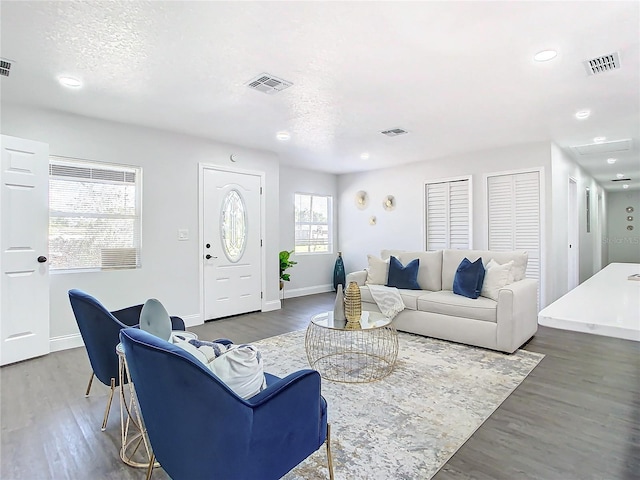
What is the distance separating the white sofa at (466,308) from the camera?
3.48 meters

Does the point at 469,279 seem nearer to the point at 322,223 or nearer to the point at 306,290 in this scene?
the point at 306,290

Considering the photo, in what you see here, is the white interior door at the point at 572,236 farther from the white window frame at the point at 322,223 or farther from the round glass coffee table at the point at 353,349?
the white window frame at the point at 322,223

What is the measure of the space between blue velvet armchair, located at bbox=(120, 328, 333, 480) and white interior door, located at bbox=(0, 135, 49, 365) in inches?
114

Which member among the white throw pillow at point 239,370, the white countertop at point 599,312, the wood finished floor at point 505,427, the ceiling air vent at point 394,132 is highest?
the ceiling air vent at point 394,132

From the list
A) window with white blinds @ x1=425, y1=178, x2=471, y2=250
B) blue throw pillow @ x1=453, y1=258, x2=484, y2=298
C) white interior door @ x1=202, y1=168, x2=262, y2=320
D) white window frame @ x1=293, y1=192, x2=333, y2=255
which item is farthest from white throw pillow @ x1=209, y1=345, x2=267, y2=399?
white window frame @ x1=293, y1=192, x2=333, y2=255

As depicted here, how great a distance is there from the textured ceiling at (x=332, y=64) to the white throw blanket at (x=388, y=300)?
198 centimetres

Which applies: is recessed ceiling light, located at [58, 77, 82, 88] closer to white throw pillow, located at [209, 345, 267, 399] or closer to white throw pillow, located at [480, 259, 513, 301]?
white throw pillow, located at [209, 345, 267, 399]

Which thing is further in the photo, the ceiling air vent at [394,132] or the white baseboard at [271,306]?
the white baseboard at [271,306]

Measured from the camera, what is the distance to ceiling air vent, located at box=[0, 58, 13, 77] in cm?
265

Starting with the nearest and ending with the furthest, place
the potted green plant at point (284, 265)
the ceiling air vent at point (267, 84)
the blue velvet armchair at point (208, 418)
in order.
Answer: the blue velvet armchair at point (208, 418) < the ceiling air vent at point (267, 84) < the potted green plant at point (284, 265)

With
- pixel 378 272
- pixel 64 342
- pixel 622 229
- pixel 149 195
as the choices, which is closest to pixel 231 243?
pixel 149 195

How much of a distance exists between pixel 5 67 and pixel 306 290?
537cm

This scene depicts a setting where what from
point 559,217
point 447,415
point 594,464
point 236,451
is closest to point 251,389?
point 236,451

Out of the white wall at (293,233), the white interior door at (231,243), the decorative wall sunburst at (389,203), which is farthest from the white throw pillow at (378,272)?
the white wall at (293,233)
